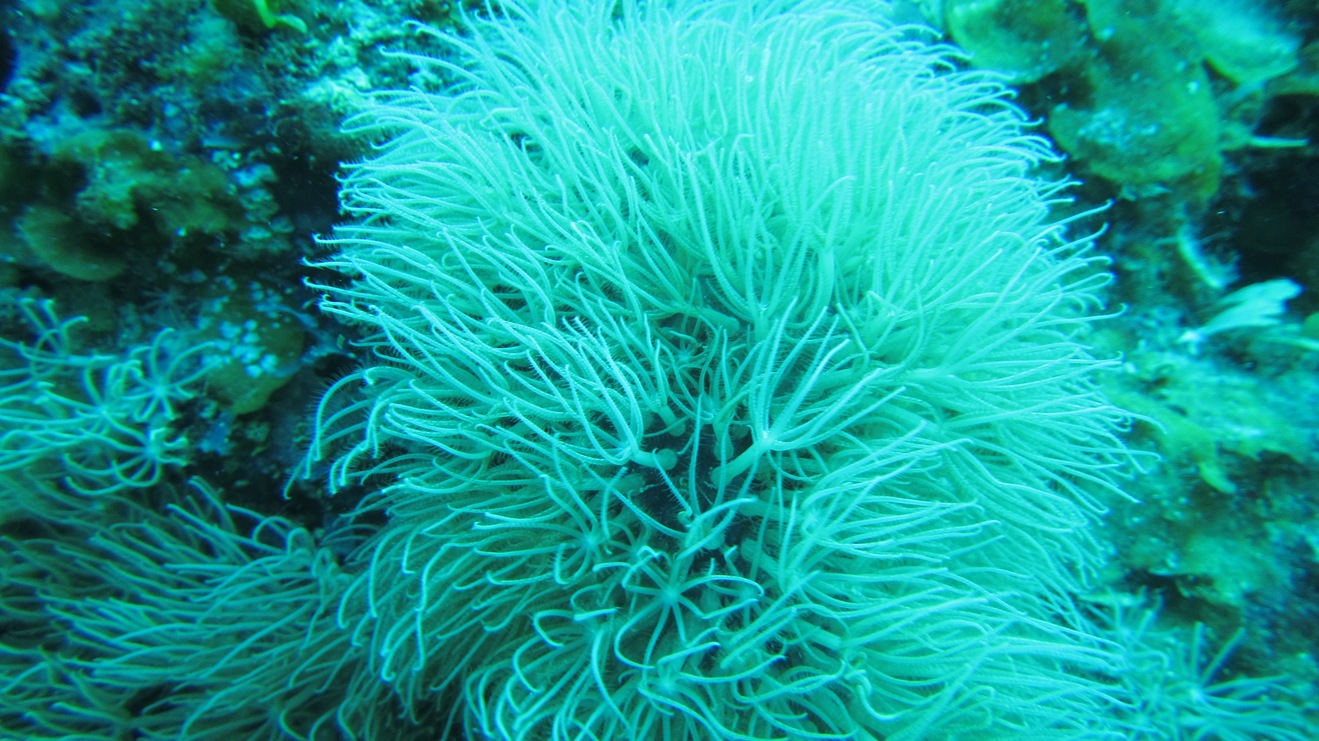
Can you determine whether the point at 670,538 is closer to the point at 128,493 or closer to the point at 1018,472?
the point at 1018,472

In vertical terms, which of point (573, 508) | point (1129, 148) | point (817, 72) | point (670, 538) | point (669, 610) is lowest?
point (669, 610)

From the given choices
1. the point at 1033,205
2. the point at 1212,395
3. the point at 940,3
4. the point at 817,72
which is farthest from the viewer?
the point at 940,3

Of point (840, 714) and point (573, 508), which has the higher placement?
point (573, 508)

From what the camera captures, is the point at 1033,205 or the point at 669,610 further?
the point at 1033,205

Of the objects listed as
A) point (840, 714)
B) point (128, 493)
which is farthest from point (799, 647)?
point (128, 493)

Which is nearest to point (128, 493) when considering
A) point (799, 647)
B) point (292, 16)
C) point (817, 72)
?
point (292, 16)

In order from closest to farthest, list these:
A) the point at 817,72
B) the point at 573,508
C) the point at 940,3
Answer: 1. the point at 573,508
2. the point at 817,72
3. the point at 940,3
